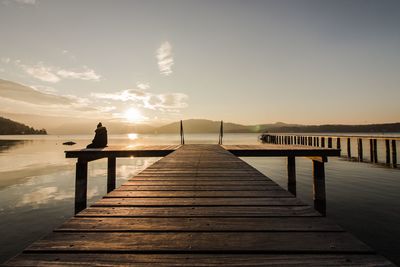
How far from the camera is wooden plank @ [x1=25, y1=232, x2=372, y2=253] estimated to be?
2.07 m

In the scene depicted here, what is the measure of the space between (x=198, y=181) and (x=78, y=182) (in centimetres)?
772

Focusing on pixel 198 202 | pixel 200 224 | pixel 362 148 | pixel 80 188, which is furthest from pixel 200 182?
pixel 362 148

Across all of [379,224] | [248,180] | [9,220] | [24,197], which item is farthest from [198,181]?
[24,197]

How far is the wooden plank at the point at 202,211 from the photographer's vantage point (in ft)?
9.75

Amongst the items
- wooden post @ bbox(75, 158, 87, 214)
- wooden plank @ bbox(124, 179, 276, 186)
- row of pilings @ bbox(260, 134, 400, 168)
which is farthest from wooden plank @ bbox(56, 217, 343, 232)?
row of pilings @ bbox(260, 134, 400, 168)

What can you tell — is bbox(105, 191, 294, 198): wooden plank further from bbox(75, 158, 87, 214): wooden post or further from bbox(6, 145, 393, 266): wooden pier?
bbox(75, 158, 87, 214): wooden post

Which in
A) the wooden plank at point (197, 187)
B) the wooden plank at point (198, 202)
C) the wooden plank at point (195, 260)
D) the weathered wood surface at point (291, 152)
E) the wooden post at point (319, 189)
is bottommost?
the wooden post at point (319, 189)

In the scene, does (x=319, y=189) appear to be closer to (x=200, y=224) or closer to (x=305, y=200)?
(x=305, y=200)

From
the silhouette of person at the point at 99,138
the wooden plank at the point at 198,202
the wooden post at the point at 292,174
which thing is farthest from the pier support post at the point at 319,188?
the silhouette of person at the point at 99,138

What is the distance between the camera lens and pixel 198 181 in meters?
5.10

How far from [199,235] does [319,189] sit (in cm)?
951

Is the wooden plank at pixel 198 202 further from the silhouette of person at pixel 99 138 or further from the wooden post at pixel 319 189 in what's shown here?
the silhouette of person at pixel 99 138

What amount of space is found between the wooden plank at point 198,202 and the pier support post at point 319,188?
7.35m

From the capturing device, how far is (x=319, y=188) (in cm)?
1020
